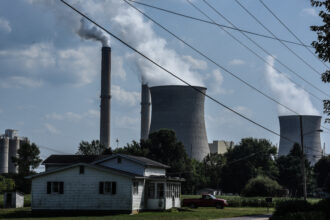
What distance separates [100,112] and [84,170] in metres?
80.6

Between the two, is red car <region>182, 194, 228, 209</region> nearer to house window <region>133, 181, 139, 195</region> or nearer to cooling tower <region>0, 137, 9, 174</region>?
house window <region>133, 181, 139, 195</region>

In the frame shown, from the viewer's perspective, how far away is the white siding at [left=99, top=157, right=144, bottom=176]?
163 ft

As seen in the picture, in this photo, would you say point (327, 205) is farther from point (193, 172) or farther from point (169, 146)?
point (193, 172)

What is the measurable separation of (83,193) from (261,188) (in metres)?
53.2

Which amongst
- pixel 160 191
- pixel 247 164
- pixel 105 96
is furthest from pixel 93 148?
pixel 160 191

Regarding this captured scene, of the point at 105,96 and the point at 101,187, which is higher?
the point at 105,96

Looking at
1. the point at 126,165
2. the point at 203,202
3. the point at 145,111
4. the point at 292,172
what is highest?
the point at 145,111

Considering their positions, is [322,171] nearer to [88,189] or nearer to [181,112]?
[181,112]

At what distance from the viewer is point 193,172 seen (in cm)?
10931

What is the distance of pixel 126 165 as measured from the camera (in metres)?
50.7

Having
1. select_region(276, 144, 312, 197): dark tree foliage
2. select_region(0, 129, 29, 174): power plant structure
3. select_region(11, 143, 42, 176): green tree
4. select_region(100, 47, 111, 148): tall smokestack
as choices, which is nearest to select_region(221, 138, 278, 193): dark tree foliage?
select_region(276, 144, 312, 197): dark tree foliage

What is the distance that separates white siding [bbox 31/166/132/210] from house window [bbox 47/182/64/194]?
261 millimetres

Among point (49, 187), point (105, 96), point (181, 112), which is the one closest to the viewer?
point (49, 187)

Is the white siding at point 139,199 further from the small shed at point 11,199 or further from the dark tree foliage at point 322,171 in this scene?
the dark tree foliage at point 322,171
